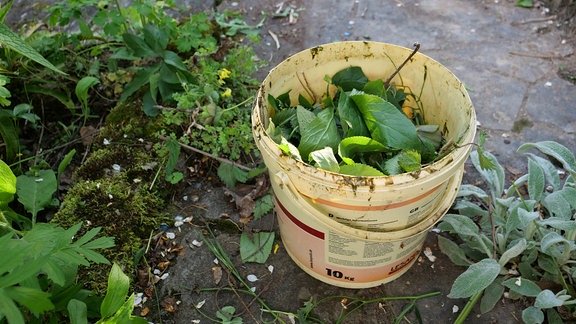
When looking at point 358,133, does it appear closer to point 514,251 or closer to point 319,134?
point 319,134

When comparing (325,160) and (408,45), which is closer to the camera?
(325,160)

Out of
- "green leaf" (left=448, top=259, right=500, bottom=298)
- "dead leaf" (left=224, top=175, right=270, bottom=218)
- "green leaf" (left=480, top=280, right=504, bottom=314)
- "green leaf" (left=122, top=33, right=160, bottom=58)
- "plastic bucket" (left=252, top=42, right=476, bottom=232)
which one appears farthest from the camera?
"green leaf" (left=122, top=33, right=160, bottom=58)

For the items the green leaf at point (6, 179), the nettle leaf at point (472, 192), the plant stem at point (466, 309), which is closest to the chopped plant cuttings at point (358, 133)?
the nettle leaf at point (472, 192)

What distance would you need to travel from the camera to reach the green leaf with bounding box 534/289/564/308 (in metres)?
1.63

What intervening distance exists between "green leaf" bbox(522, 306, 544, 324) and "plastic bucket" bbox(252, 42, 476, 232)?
449mm

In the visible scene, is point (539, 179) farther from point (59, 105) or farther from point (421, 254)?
point (59, 105)

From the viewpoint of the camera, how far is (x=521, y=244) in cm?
170

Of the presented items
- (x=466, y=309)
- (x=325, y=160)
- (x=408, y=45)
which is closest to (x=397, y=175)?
(x=325, y=160)

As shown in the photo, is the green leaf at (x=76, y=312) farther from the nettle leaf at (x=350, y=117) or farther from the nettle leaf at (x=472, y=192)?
the nettle leaf at (x=472, y=192)

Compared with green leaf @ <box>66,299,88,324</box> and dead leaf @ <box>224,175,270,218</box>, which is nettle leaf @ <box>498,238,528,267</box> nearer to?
dead leaf @ <box>224,175,270,218</box>

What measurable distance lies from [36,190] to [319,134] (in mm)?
1121

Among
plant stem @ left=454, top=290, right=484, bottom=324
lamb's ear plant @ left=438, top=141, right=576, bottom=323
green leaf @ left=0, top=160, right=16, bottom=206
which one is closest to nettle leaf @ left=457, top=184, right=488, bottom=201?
lamb's ear plant @ left=438, top=141, right=576, bottom=323

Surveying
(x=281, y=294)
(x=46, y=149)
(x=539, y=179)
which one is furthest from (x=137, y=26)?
(x=539, y=179)

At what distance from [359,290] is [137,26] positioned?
1.66 metres
